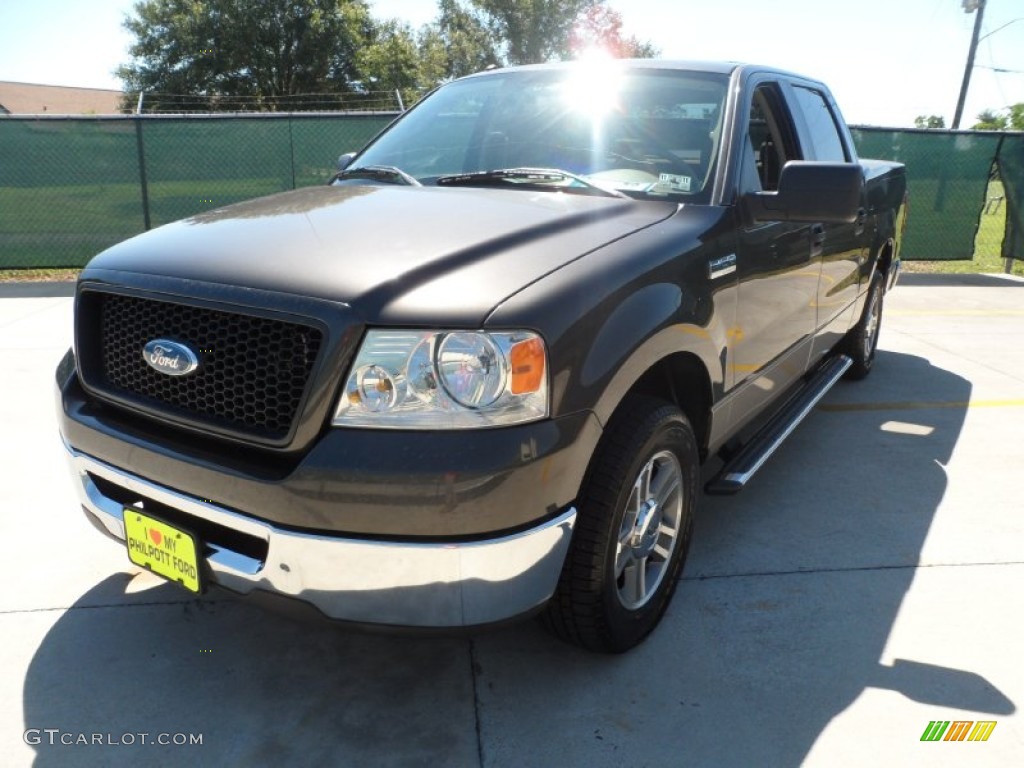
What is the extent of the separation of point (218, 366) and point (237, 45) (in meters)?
39.7

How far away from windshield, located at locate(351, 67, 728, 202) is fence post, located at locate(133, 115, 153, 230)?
7067mm

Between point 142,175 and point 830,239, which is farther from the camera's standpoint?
point 142,175

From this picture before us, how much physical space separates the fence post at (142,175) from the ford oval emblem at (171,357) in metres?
8.18

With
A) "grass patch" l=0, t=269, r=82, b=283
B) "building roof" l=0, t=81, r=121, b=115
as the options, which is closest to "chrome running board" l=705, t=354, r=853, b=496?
"grass patch" l=0, t=269, r=82, b=283

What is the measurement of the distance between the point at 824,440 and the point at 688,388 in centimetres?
205

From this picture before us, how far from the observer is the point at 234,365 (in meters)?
2.09

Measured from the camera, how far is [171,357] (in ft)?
7.14

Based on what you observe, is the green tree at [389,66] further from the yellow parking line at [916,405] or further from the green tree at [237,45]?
the yellow parking line at [916,405]

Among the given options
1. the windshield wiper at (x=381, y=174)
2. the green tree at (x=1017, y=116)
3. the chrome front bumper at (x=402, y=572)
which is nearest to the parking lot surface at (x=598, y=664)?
the chrome front bumper at (x=402, y=572)

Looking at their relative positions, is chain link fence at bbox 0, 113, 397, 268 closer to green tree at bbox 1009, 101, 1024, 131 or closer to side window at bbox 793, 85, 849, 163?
side window at bbox 793, 85, 849, 163

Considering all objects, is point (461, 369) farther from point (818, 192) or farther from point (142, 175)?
point (142, 175)

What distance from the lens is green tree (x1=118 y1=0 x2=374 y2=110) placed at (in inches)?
Answer: 1460

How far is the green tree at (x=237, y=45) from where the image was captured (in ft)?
122

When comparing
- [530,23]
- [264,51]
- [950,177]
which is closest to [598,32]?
[530,23]
